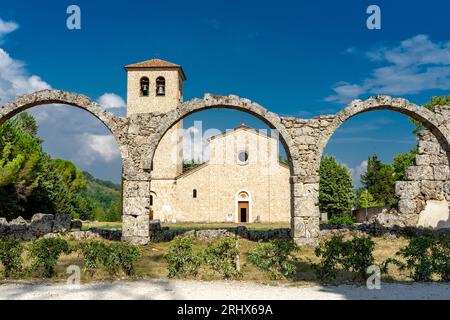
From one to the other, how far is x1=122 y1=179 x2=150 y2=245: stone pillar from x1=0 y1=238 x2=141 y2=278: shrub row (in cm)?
480

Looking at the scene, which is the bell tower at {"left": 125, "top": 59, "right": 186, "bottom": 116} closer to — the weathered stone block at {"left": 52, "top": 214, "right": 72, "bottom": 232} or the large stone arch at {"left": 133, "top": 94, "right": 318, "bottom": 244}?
the weathered stone block at {"left": 52, "top": 214, "right": 72, "bottom": 232}

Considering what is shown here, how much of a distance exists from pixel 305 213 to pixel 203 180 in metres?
25.0

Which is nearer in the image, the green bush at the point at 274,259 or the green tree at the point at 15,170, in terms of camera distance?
the green bush at the point at 274,259

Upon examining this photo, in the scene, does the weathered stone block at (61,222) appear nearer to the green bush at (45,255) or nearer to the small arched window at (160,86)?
the green bush at (45,255)

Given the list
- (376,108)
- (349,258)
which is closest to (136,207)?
(349,258)

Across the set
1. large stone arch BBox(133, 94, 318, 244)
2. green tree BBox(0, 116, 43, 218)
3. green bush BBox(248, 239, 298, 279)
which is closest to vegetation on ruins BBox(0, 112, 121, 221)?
green tree BBox(0, 116, 43, 218)

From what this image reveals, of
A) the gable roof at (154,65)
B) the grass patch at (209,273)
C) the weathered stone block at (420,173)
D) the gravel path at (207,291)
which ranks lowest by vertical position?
the grass patch at (209,273)

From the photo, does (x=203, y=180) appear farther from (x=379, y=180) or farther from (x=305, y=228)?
(x=305, y=228)

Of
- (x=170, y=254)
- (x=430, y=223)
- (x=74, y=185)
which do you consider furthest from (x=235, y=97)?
(x=74, y=185)

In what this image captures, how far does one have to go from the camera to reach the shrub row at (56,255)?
26.6 feet

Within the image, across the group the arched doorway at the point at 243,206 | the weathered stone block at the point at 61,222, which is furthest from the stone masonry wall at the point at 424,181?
the arched doorway at the point at 243,206

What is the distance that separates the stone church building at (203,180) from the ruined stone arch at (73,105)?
881 inches

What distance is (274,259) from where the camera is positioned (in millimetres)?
8375

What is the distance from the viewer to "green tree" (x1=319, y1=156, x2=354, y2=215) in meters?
43.1
